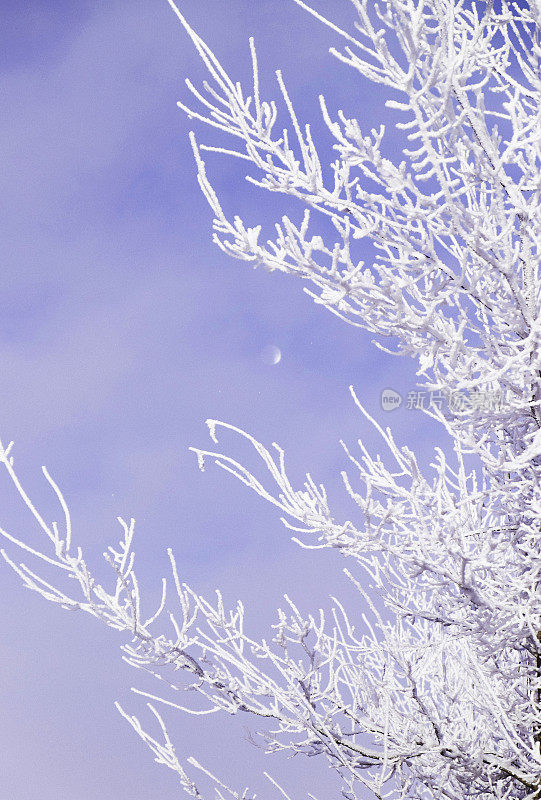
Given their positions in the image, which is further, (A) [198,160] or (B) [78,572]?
(B) [78,572]

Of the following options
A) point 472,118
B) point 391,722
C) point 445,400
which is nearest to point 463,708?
point 391,722

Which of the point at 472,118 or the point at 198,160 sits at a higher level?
the point at 472,118

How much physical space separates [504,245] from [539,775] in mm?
3425

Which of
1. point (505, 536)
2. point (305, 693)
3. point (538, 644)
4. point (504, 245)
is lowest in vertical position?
point (305, 693)

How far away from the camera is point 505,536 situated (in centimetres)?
402

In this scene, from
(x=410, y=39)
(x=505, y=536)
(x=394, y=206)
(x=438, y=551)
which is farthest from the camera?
(x=505, y=536)

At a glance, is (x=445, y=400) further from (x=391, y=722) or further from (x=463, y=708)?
(x=463, y=708)

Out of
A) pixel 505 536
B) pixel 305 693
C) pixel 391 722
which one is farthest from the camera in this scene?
pixel 391 722

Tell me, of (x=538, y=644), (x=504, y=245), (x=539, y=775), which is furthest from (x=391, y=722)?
(x=504, y=245)

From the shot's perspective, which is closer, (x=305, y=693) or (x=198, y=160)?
(x=198, y=160)

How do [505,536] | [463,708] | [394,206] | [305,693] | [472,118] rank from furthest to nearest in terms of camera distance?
[463,708] < [305,693] < [505,536] < [394,206] < [472,118]

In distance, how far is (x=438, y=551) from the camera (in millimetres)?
3762

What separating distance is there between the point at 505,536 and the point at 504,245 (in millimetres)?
→ 1716

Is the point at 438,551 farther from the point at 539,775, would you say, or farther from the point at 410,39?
the point at 410,39
